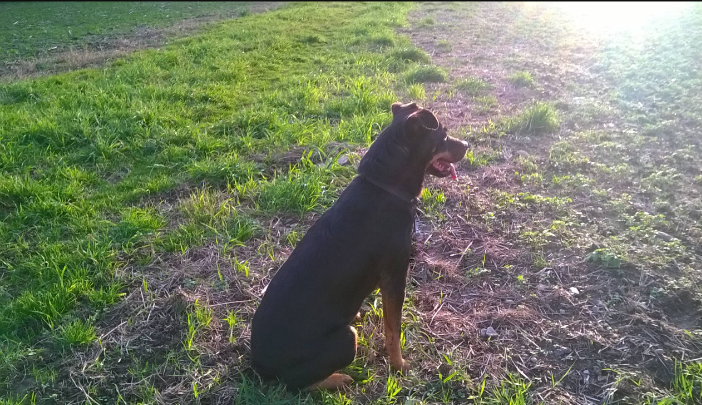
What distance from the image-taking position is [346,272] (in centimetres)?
316

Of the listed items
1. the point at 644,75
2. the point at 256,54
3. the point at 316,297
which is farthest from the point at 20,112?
the point at 644,75

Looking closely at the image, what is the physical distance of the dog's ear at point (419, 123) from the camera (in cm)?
347

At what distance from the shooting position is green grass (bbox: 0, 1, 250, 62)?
12.3 meters

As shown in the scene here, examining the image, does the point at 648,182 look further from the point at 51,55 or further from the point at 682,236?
the point at 51,55

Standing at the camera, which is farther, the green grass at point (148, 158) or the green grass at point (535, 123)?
the green grass at point (535, 123)

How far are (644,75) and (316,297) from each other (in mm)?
8314

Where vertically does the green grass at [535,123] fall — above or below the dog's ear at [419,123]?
below

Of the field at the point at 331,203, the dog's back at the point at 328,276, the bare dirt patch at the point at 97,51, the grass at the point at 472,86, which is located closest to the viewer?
the dog's back at the point at 328,276

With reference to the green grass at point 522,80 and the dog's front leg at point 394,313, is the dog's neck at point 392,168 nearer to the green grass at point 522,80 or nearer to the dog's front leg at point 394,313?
the dog's front leg at point 394,313

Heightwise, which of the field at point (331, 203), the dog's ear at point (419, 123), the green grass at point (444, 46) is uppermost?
the dog's ear at point (419, 123)

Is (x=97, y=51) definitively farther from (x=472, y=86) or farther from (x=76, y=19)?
(x=472, y=86)

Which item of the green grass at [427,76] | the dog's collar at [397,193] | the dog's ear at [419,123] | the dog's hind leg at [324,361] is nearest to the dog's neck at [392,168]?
the dog's collar at [397,193]

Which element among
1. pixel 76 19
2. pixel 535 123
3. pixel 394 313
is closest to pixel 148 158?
pixel 394 313

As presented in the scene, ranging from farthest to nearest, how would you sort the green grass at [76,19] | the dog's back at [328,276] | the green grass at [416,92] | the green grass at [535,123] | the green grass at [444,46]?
the green grass at [76,19] → the green grass at [444,46] → the green grass at [416,92] → the green grass at [535,123] → the dog's back at [328,276]
